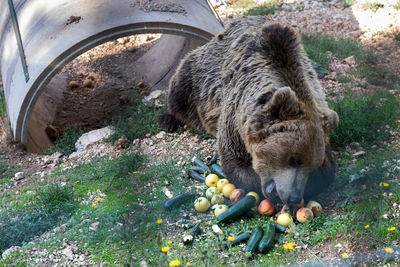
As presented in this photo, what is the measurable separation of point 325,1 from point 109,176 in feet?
20.3

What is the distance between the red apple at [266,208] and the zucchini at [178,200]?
0.65 metres

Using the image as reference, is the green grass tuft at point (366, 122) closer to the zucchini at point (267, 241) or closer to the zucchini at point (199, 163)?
the zucchini at point (199, 163)

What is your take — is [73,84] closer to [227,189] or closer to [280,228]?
[227,189]

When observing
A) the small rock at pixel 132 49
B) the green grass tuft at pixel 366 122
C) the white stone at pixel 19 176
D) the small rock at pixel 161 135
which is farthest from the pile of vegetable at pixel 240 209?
the small rock at pixel 132 49

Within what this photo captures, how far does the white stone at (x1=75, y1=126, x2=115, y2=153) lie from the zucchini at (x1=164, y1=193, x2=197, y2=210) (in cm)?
223

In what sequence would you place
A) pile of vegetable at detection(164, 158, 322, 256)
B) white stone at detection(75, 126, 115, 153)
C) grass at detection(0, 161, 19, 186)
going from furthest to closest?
white stone at detection(75, 126, 115, 153)
grass at detection(0, 161, 19, 186)
pile of vegetable at detection(164, 158, 322, 256)

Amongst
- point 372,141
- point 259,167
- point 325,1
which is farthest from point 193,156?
point 325,1

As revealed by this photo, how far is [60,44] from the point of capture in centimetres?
527

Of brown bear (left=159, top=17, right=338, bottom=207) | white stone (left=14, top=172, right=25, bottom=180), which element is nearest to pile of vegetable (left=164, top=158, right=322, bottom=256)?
brown bear (left=159, top=17, right=338, bottom=207)

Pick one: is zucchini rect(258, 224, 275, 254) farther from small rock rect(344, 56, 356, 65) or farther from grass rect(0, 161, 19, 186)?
small rock rect(344, 56, 356, 65)

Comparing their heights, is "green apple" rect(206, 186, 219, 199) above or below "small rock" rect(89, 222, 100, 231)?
below

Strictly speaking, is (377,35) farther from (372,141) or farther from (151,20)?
(151,20)

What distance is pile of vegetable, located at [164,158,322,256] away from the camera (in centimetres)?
333

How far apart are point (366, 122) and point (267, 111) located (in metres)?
1.82
